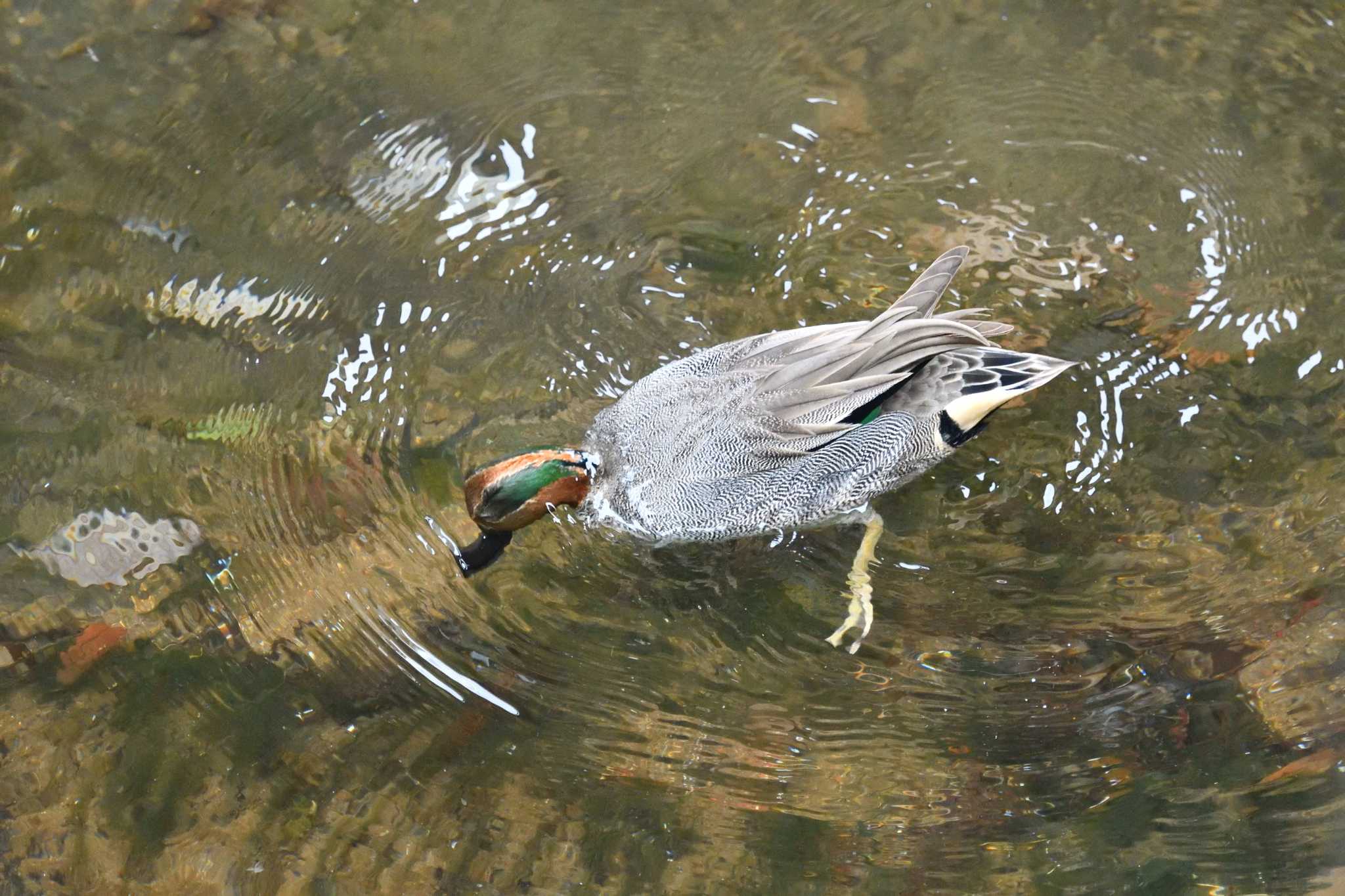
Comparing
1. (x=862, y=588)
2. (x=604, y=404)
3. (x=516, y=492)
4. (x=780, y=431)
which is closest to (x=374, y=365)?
(x=604, y=404)

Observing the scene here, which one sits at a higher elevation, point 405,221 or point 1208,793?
point 405,221

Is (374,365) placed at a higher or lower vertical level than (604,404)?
higher

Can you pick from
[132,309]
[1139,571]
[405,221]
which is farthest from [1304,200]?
[132,309]

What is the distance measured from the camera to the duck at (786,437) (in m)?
4.17

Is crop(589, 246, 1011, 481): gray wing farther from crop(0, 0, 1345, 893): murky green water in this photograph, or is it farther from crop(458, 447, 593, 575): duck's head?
crop(0, 0, 1345, 893): murky green water

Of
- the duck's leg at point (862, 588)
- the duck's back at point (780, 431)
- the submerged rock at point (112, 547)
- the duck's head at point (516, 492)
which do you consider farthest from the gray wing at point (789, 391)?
the submerged rock at point (112, 547)

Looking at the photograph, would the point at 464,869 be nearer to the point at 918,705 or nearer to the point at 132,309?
the point at 918,705

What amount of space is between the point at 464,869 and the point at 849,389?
78.8 inches

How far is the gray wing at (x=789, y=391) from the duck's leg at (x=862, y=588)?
434mm

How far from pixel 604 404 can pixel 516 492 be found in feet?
2.36

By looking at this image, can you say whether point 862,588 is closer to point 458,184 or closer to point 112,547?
point 458,184

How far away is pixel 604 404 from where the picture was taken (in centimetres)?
476

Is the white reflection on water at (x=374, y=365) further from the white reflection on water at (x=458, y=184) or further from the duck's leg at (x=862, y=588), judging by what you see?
the duck's leg at (x=862, y=588)

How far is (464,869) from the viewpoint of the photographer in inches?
148
